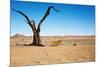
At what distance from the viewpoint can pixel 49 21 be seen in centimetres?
223

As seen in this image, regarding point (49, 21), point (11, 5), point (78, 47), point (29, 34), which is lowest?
point (78, 47)

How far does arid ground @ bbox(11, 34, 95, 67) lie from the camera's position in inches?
83.4

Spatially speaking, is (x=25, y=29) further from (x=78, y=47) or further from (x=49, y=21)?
(x=78, y=47)

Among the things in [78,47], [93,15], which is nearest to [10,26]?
[78,47]

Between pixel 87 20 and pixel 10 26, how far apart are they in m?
0.87

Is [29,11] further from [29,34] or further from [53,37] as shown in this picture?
[53,37]

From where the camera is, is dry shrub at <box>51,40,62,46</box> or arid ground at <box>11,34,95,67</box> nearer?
arid ground at <box>11,34,95,67</box>

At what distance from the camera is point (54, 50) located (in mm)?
2260

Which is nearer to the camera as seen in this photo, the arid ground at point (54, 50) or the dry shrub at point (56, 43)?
the arid ground at point (54, 50)

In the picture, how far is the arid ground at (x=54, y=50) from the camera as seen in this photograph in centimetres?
212
